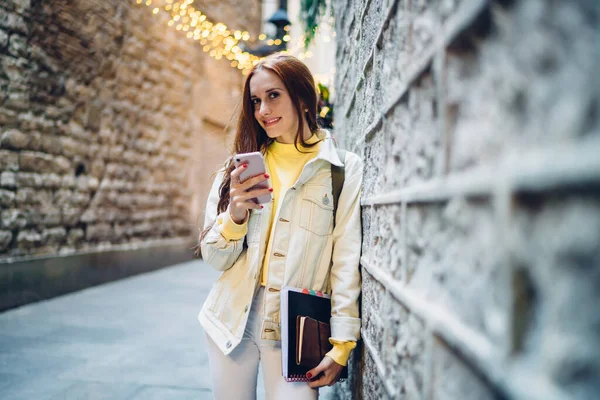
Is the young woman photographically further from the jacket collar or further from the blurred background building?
the blurred background building

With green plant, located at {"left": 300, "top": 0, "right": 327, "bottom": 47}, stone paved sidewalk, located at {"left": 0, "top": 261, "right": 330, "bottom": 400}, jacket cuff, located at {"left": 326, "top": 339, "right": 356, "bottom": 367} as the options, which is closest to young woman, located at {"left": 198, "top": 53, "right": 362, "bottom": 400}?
jacket cuff, located at {"left": 326, "top": 339, "right": 356, "bottom": 367}

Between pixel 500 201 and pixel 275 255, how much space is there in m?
1.10

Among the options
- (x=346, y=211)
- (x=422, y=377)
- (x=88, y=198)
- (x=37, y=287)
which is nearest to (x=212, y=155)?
(x=88, y=198)

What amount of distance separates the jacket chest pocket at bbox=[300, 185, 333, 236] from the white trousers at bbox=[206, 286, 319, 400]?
0.27m

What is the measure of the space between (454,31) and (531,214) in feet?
0.88

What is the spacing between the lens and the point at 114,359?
298cm

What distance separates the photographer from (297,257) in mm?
1484

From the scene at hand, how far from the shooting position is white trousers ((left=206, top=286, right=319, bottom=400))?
1.48 metres

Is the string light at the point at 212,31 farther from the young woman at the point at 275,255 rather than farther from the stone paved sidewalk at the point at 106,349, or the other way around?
the young woman at the point at 275,255

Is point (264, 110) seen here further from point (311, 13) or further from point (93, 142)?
point (93, 142)

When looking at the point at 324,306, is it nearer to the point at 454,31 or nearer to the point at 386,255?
the point at 386,255

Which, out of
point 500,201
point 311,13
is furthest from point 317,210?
point 311,13

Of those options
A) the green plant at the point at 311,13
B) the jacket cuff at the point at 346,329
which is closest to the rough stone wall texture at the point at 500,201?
the jacket cuff at the point at 346,329

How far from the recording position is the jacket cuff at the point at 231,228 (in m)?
1.48
